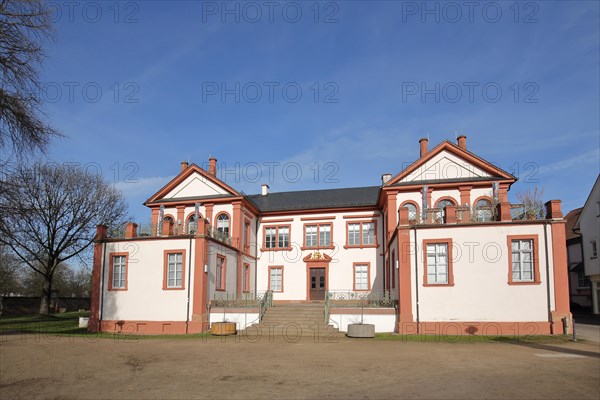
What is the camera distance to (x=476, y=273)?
Result: 20156 mm

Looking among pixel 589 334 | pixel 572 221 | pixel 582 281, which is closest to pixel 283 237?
pixel 589 334

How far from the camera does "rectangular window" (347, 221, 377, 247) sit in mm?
29922

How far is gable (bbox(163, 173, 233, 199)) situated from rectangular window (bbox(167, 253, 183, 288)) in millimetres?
6505

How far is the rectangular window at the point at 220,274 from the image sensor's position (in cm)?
2484

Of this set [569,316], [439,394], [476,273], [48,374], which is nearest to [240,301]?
[476,273]

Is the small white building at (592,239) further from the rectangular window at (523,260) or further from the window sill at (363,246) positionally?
the window sill at (363,246)

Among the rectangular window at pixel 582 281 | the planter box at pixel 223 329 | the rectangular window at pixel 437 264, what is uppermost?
the rectangular window at pixel 437 264

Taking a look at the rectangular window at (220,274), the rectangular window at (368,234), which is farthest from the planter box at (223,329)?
the rectangular window at (368,234)

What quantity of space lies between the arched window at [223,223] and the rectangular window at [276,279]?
4374 mm

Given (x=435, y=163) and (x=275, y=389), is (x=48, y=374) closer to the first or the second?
(x=275, y=389)

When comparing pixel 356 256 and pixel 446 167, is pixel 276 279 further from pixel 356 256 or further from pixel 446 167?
pixel 446 167

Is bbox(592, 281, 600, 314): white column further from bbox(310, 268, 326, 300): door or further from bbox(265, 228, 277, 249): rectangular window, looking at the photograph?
bbox(265, 228, 277, 249): rectangular window

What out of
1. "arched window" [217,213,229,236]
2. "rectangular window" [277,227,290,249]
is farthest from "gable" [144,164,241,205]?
"rectangular window" [277,227,290,249]

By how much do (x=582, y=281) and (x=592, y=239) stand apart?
5377mm
